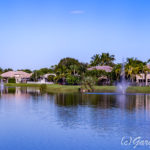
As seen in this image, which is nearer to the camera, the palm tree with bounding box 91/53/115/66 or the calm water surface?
the calm water surface

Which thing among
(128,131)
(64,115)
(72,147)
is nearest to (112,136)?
(128,131)

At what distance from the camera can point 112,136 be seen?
19172mm

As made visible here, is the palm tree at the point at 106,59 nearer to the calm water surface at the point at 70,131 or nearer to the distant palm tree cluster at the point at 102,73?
→ the distant palm tree cluster at the point at 102,73

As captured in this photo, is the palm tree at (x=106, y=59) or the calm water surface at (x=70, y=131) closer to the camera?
the calm water surface at (x=70, y=131)

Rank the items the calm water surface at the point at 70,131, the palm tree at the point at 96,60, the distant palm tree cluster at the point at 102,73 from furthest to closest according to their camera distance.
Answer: the palm tree at the point at 96,60, the distant palm tree cluster at the point at 102,73, the calm water surface at the point at 70,131

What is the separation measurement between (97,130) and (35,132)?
12.5 ft

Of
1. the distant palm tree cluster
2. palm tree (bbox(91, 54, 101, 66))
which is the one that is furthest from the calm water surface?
palm tree (bbox(91, 54, 101, 66))

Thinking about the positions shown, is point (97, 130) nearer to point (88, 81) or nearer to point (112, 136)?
point (112, 136)

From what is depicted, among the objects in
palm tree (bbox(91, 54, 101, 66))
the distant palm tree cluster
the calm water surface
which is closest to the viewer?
the calm water surface

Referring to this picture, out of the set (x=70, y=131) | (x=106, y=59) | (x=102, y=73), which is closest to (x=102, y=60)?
(x=106, y=59)

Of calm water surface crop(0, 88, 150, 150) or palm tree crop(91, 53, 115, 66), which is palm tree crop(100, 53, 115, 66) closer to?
palm tree crop(91, 53, 115, 66)

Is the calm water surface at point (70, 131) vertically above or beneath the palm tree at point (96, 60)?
beneath

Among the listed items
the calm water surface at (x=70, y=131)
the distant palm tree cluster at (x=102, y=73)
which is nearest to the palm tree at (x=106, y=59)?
the distant palm tree cluster at (x=102, y=73)

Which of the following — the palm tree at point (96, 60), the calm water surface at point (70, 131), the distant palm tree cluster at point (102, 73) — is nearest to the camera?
the calm water surface at point (70, 131)
